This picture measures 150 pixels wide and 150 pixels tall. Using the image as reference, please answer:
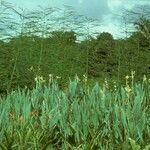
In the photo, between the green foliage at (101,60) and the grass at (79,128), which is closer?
the grass at (79,128)

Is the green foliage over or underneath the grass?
over

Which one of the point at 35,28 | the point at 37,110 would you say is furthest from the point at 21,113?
the point at 35,28

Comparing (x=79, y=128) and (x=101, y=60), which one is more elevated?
(x=101, y=60)

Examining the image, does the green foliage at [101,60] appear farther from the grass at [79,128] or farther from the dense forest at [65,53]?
the grass at [79,128]

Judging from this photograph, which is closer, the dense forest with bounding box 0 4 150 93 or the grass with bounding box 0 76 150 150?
the grass with bounding box 0 76 150 150

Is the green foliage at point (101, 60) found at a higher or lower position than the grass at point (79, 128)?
higher

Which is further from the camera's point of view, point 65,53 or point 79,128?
point 65,53

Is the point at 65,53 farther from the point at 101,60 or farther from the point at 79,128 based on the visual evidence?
the point at 79,128

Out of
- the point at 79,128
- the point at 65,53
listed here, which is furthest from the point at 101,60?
the point at 79,128

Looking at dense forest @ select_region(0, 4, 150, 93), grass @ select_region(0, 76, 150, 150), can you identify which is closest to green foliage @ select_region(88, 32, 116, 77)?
dense forest @ select_region(0, 4, 150, 93)

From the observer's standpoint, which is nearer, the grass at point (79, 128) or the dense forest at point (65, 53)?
the grass at point (79, 128)

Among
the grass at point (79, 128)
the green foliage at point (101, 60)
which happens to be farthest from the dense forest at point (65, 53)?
the grass at point (79, 128)

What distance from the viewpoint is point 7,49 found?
8391 mm

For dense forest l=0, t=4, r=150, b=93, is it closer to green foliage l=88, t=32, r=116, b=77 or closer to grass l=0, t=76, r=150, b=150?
green foliage l=88, t=32, r=116, b=77
